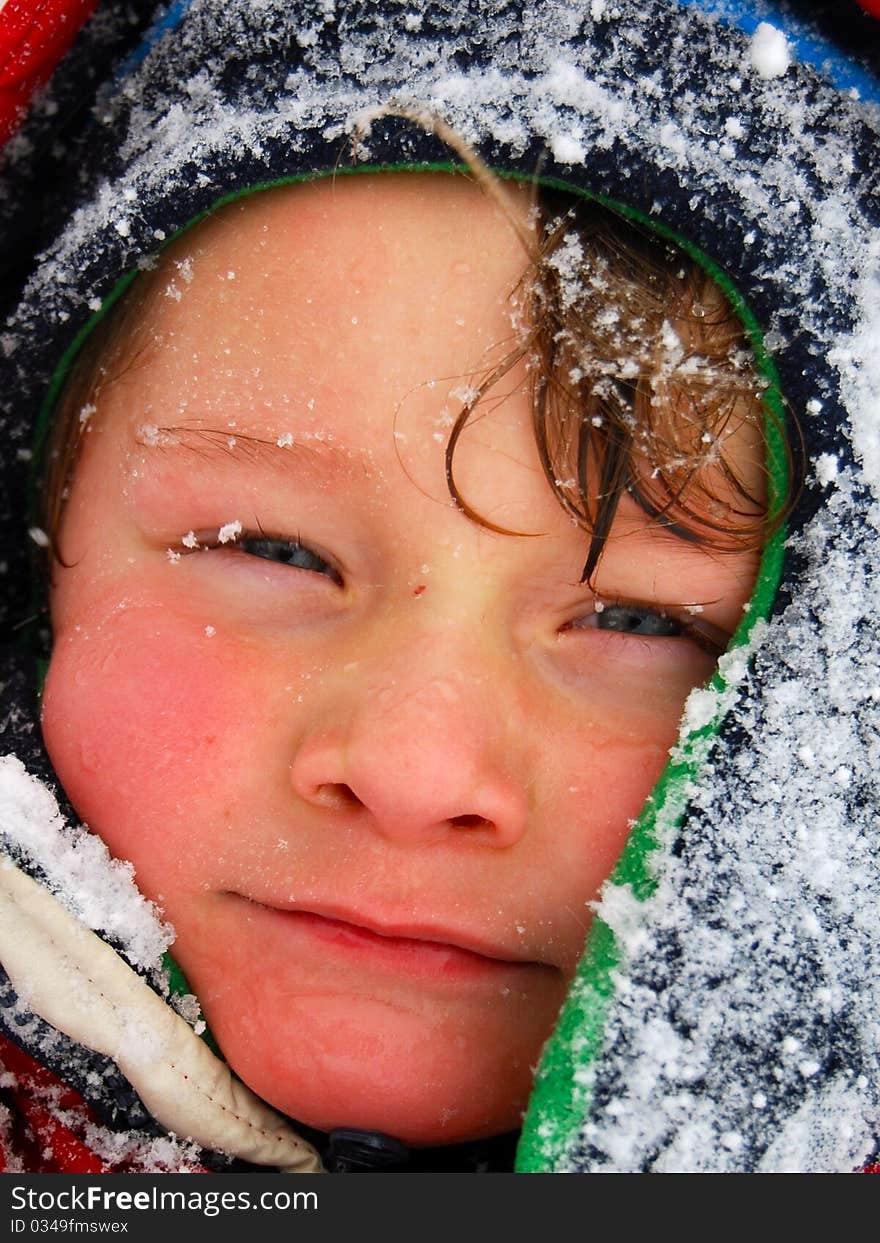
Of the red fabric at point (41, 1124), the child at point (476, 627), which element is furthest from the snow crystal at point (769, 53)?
the red fabric at point (41, 1124)

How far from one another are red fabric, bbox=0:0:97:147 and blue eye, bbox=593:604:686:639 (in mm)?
796

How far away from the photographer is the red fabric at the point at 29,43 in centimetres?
107

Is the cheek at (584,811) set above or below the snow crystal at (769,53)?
below

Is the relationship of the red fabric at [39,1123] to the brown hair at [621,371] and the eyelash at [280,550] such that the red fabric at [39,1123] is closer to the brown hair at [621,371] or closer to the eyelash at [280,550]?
the eyelash at [280,550]

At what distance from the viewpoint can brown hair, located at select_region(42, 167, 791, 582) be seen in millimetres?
906

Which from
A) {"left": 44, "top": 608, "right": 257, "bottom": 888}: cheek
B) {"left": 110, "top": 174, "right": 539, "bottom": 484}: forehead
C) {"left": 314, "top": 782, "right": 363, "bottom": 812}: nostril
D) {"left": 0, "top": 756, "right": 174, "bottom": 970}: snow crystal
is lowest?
{"left": 0, "top": 756, "right": 174, "bottom": 970}: snow crystal

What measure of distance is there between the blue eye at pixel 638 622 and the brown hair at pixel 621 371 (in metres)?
0.10

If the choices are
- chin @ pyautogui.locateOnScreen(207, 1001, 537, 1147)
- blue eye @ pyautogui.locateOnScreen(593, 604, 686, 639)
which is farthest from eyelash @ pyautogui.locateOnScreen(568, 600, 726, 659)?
chin @ pyautogui.locateOnScreen(207, 1001, 537, 1147)

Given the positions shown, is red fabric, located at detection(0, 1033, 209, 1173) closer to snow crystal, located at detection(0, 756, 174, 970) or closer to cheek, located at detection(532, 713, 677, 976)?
snow crystal, located at detection(0, 756, 174, 970)

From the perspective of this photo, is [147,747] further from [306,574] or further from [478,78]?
[478,78]

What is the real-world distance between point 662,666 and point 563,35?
0.55 m

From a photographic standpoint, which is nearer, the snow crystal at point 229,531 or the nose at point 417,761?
the nose at point 417,761

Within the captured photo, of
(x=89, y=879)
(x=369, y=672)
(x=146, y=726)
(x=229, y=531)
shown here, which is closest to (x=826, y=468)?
(x=369, y=672)

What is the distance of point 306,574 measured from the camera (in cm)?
103
